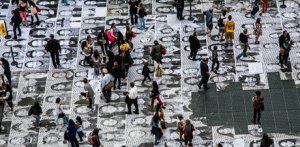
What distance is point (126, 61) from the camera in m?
41.1

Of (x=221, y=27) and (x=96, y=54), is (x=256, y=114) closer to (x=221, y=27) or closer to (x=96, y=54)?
(x=221, y=27)

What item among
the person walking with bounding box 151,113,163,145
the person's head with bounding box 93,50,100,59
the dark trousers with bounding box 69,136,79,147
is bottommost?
the dark trousers with bounding box 69,136,79,147

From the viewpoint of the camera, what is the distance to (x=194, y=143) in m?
37.2

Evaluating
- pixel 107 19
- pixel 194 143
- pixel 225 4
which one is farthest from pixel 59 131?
pixel 225 4

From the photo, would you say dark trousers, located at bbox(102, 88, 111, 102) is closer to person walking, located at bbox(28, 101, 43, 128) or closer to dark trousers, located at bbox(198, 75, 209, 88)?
person walking, located at bbox(28, 101, 43, 128)

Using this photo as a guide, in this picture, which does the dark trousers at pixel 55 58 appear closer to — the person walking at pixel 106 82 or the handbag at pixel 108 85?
the person walking at pixel 106 82

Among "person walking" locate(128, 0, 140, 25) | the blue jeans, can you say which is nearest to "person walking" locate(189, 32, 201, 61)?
the blue jeans

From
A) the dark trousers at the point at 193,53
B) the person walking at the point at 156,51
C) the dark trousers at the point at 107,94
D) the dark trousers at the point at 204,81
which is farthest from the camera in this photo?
the dark trousers at the point at 193,53

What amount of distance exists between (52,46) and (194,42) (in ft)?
23.3

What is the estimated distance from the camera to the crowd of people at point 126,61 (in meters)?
36.6

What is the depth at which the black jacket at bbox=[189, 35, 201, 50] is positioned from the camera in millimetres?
41094

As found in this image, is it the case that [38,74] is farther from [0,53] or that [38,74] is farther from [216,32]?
[216,32]

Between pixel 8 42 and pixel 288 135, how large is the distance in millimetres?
16185

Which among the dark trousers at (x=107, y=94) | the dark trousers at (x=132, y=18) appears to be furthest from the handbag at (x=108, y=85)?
the dark trousers at (x=132, y=18)
